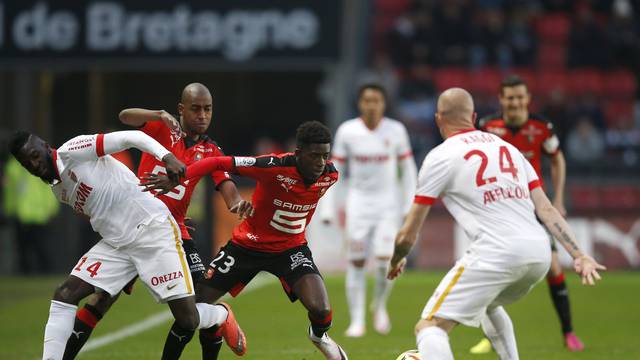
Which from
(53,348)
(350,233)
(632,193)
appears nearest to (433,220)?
(632,193)

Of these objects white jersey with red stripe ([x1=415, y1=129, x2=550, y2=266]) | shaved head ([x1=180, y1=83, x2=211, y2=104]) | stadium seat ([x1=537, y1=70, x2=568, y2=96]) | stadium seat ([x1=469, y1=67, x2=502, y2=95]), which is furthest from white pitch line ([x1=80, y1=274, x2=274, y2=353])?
stadium seat ([x1=537, y1=70, x2=568, y2=96])

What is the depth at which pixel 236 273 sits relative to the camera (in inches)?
317

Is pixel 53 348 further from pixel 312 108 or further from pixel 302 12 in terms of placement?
pixel 312 108

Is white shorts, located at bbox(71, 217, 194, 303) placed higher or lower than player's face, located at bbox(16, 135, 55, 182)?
lower

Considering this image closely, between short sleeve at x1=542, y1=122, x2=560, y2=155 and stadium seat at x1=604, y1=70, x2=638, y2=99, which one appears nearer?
short sleeve at x1=542, y1=122, x2=560, y2=155

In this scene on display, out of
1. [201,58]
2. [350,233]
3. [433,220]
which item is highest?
[201,58]

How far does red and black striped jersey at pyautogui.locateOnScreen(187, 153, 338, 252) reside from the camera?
771 cm

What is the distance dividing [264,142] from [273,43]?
7.22ft

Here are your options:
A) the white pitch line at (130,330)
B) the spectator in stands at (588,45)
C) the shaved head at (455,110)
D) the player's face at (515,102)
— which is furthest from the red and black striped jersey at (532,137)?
the spectator in stands at (588,45)

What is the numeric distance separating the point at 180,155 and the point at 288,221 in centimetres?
93

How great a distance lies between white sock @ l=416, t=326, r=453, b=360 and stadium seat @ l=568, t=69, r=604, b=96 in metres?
16.3

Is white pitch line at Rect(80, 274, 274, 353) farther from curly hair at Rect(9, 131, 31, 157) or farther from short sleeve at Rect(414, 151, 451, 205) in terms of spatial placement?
short sleeve at Rect(414, 151, 451, 205)

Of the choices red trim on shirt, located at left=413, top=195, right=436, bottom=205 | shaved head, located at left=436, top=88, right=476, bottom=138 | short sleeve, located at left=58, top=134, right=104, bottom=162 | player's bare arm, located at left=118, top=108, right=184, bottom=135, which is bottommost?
red trim on shirt, located at left=413, top=195, right=436, bottom=205

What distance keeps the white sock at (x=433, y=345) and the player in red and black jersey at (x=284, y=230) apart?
1.38m
